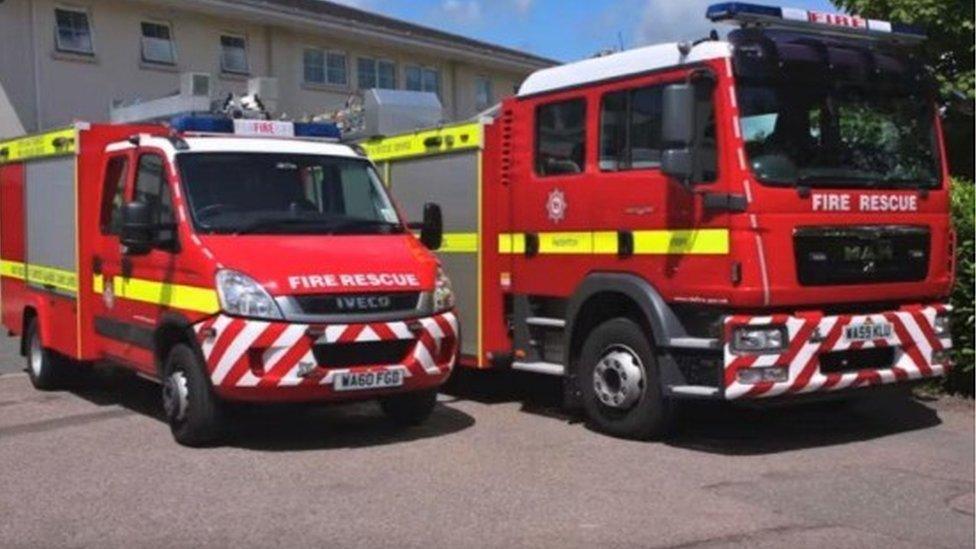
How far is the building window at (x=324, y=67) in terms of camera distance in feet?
84.5

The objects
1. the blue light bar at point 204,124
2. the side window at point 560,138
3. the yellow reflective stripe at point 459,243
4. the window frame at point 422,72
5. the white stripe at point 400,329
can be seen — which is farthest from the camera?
the window frame at point 422,72

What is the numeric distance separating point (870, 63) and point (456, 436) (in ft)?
13.2

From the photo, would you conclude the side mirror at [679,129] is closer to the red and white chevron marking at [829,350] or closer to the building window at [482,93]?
the red and white chevron marking at [829,350]

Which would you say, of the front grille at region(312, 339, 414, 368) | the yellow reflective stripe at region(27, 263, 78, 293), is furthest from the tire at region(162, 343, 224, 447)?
the yellow reflective stripe at region(27, 263, 78, 293)

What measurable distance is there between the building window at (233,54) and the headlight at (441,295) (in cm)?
1590

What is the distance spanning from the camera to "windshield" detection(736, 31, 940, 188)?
8000mm

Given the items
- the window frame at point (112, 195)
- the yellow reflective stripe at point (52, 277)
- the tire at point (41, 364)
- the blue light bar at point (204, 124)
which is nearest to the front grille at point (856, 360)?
the blue light bar at point (204, 124)

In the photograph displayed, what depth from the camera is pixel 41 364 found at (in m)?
11.3

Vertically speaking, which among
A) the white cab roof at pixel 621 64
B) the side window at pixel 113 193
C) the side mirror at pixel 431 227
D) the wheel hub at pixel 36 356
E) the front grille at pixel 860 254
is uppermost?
the white cab roof at pixel 621 64

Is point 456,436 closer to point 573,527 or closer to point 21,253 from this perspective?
point 573,527

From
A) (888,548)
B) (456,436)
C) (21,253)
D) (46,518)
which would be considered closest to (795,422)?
(456,436)

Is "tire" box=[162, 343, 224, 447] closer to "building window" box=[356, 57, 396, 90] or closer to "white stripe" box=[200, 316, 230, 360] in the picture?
"white stripe" box=[200, 316, 230, 360]

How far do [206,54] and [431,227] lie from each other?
1503 centimetres

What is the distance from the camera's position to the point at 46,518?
664 centimetres
